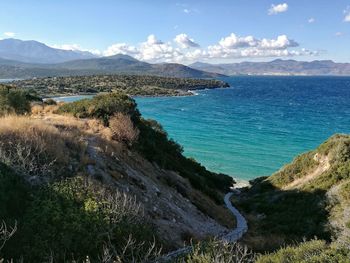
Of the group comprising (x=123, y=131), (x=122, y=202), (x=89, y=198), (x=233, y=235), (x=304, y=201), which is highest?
(x=123, y=131)

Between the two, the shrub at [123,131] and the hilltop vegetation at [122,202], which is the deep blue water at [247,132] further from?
the shrub at [123,131]

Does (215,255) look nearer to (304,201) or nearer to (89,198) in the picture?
(89,198)

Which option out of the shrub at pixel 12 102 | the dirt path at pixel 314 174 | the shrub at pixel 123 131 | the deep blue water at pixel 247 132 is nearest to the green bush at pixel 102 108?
the shrub at pixel 123 131

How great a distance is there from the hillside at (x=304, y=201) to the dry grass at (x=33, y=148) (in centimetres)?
900

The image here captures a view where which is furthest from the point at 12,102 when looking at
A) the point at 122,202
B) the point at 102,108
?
the point at 122,202

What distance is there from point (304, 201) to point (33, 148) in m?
19.9

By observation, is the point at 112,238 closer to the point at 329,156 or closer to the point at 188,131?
the point at 329,156

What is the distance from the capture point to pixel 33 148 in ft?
49.9

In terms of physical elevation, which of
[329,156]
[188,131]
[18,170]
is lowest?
[188,131]

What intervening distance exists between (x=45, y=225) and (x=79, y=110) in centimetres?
1650

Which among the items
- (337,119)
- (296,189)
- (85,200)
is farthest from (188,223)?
(337,119)

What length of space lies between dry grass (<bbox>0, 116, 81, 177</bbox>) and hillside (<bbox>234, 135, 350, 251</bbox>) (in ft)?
29.5

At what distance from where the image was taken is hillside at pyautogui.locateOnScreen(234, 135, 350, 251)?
22.3 m

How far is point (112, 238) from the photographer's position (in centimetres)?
1220
